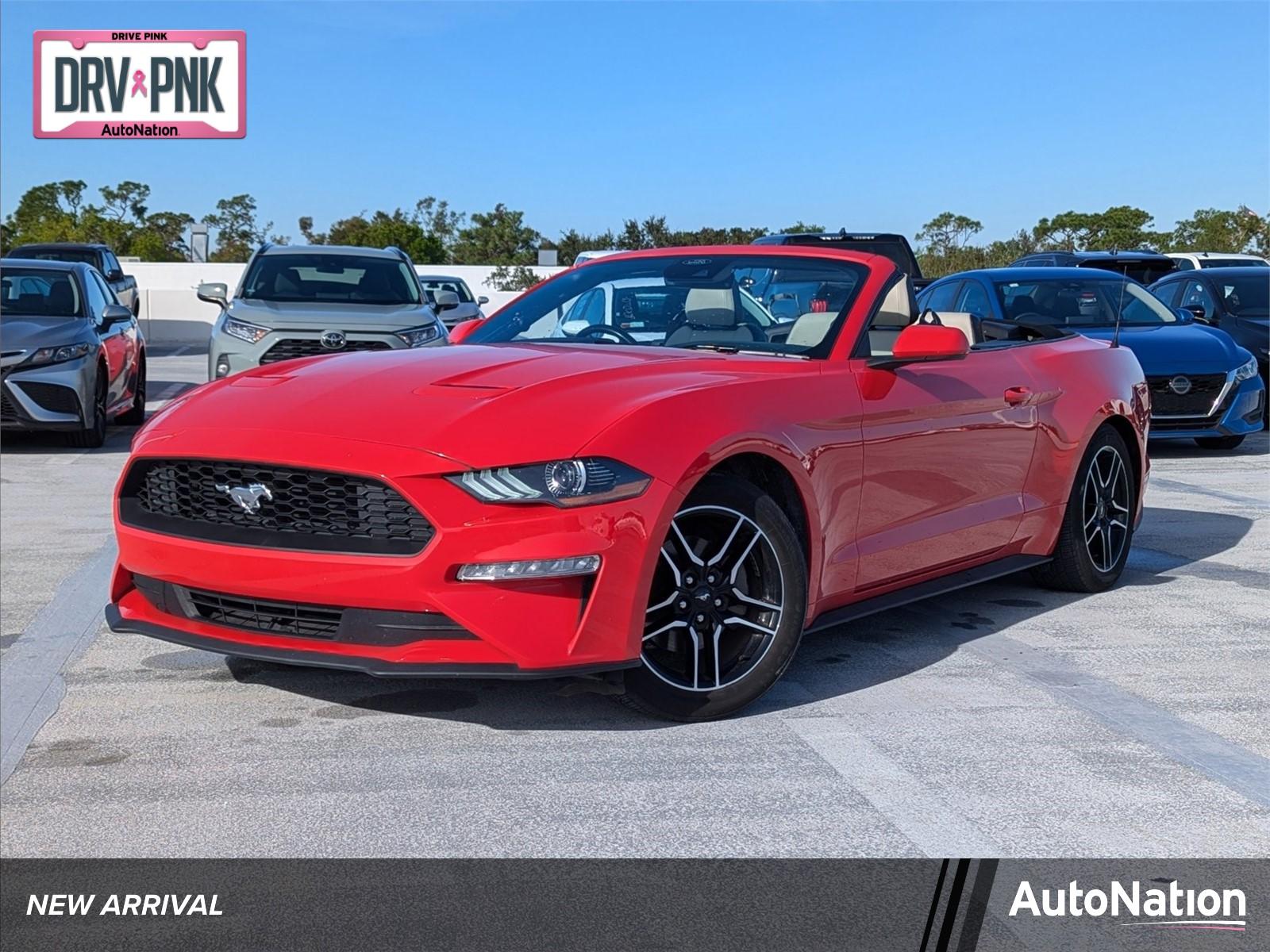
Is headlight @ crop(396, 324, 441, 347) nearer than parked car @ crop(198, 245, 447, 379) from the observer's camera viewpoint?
No

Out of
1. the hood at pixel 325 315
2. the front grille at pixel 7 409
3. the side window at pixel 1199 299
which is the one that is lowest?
the front grille at pixel 7 409

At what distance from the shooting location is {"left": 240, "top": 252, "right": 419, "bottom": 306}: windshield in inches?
513

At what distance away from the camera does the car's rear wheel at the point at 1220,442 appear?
1275cm

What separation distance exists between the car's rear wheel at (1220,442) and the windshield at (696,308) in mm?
8112

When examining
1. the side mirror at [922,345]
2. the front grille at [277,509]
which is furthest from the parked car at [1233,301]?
the front grille at [277,509]

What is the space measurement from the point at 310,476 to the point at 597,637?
2.96ft

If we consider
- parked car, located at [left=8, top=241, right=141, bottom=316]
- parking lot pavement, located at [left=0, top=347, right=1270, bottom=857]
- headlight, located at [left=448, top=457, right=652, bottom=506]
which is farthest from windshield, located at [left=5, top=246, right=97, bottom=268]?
headlight, located at [left=448, top=457, right=652, bottom=506]

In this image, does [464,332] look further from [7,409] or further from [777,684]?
[7,409]

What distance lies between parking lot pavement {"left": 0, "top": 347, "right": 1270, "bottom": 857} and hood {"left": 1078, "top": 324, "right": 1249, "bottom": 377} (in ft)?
20.3

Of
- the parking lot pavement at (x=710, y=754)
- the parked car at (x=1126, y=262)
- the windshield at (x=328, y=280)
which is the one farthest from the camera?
the parked car at (x=1126, y=262)

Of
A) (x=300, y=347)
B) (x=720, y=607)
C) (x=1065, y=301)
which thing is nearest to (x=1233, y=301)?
(x=1065, y=301)

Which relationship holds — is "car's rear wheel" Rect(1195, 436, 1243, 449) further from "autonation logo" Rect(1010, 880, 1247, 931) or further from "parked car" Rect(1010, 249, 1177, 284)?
"autonation logo" Rect(1010, 880, 1247, 931)

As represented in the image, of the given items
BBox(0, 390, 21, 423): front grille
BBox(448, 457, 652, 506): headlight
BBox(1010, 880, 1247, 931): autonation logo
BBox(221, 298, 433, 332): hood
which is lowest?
BBox(0, 390, 21, 423): front grille

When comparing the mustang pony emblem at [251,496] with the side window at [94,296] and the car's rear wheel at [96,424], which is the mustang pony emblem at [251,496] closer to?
the car's rear wheel at [96,424]
